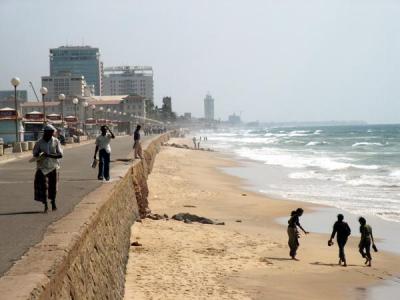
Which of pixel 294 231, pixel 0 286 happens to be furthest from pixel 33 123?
pixel 0 286

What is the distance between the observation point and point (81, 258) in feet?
20.7

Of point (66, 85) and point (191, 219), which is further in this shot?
point (66, 85)

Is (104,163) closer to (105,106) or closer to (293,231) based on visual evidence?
(293,231)

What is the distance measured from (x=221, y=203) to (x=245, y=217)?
3148 millimetres

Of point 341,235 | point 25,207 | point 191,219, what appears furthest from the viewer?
point 191,219

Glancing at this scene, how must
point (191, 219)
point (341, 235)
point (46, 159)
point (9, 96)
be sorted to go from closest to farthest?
1. point (46, 159)
2. point (341, 235)
3. point (191, 219)
4. point (9, 96)

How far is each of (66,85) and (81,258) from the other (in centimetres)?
16979

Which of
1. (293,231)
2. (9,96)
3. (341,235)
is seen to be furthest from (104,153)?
(9,96)

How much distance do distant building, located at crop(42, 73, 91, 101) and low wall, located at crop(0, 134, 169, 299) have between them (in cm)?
14877

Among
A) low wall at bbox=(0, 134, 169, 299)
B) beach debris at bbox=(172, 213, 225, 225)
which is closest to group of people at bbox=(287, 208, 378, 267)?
low wall at bbox=(0, 134, 169, 299)

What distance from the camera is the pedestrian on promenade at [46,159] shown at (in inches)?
337

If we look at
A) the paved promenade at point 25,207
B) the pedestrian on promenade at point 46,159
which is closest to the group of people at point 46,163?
the pedestrian on promenade at point 46,159

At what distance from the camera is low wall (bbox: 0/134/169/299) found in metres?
4.71

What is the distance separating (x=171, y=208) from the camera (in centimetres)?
1953
